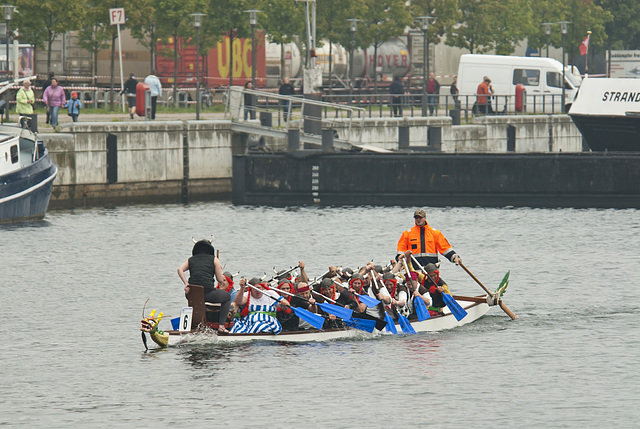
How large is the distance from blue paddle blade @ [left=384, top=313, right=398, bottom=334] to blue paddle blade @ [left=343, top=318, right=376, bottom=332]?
28 centimetres

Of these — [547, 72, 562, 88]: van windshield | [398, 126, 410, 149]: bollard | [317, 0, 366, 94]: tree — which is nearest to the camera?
[398, 126, 410, 149]: bollard

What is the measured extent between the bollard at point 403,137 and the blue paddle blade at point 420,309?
1011 inches

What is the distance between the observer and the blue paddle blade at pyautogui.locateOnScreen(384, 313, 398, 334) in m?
23.5

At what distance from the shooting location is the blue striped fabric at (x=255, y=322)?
73.1 ft

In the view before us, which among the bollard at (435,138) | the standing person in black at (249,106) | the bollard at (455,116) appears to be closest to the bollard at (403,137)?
the bollard at (435,138)

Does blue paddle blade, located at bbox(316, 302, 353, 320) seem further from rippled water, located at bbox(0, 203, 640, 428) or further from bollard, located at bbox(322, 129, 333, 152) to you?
bollard, located at bbox(322, 129, 333, 152)

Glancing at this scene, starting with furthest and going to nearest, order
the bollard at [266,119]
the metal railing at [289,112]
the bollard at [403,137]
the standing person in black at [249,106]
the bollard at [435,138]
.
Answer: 1. the bollard at [435,138]
2. the bollard at [403,137]
3. the standing person in black at [249,106]
4. the bollard at [266,119]
5. the metal railing at [289,112]

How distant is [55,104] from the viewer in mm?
44688

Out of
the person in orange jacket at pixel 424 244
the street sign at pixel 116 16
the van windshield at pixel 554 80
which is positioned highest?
the street sign at pixel 116 16

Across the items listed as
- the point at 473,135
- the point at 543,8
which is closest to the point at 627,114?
the point at 473,135

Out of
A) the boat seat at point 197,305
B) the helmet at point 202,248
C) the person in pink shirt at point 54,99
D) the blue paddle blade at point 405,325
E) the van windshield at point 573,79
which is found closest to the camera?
the boat seat at point 197,305

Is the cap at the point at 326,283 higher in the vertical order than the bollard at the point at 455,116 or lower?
lower

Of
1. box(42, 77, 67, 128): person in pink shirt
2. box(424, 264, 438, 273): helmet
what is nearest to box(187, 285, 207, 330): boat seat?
box(424, 264, 438, 273): helmet

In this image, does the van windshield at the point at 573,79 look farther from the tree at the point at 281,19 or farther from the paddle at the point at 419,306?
the paddle at the point at 419,306
